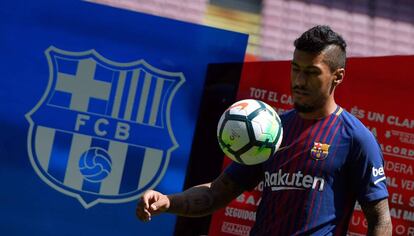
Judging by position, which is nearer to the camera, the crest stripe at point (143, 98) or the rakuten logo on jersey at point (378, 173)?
the rakuten logo on jersey at point (378, 173)

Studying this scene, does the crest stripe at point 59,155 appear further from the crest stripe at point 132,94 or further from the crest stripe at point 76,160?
the crest stripe at point 132,94

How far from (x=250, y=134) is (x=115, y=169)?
5.36ft

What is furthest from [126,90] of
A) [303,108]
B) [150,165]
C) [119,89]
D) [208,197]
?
[303,108]

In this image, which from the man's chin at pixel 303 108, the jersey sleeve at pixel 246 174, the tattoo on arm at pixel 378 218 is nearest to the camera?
the tattoo on arm at pixel 378 218

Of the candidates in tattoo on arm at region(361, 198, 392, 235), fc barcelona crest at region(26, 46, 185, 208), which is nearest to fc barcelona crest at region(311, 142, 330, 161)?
tattoo on arm at region(361, 198, 392, 235)

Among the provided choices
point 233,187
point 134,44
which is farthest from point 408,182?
point 134,44

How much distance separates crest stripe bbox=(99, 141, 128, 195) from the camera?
4855 mm

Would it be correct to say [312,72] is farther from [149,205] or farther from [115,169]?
[115,169]

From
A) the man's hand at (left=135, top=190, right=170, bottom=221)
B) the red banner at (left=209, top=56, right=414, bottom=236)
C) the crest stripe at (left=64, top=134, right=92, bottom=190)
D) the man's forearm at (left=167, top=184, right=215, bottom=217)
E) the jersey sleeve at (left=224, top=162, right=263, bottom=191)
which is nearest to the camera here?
the man's hand at (left=135, top=190, right=170, bottom=221)

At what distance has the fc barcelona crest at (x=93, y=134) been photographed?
4.86 metres

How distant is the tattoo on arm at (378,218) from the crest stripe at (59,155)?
2.18 meters

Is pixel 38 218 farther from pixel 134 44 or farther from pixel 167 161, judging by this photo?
pixel 134 44

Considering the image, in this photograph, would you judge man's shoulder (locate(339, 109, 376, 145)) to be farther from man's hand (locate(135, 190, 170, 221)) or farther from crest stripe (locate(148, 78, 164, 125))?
crest stripe (locate(148, 78, 164, 125))

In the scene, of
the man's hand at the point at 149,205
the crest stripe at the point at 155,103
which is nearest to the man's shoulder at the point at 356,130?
the man's hand at the point at 149,205
